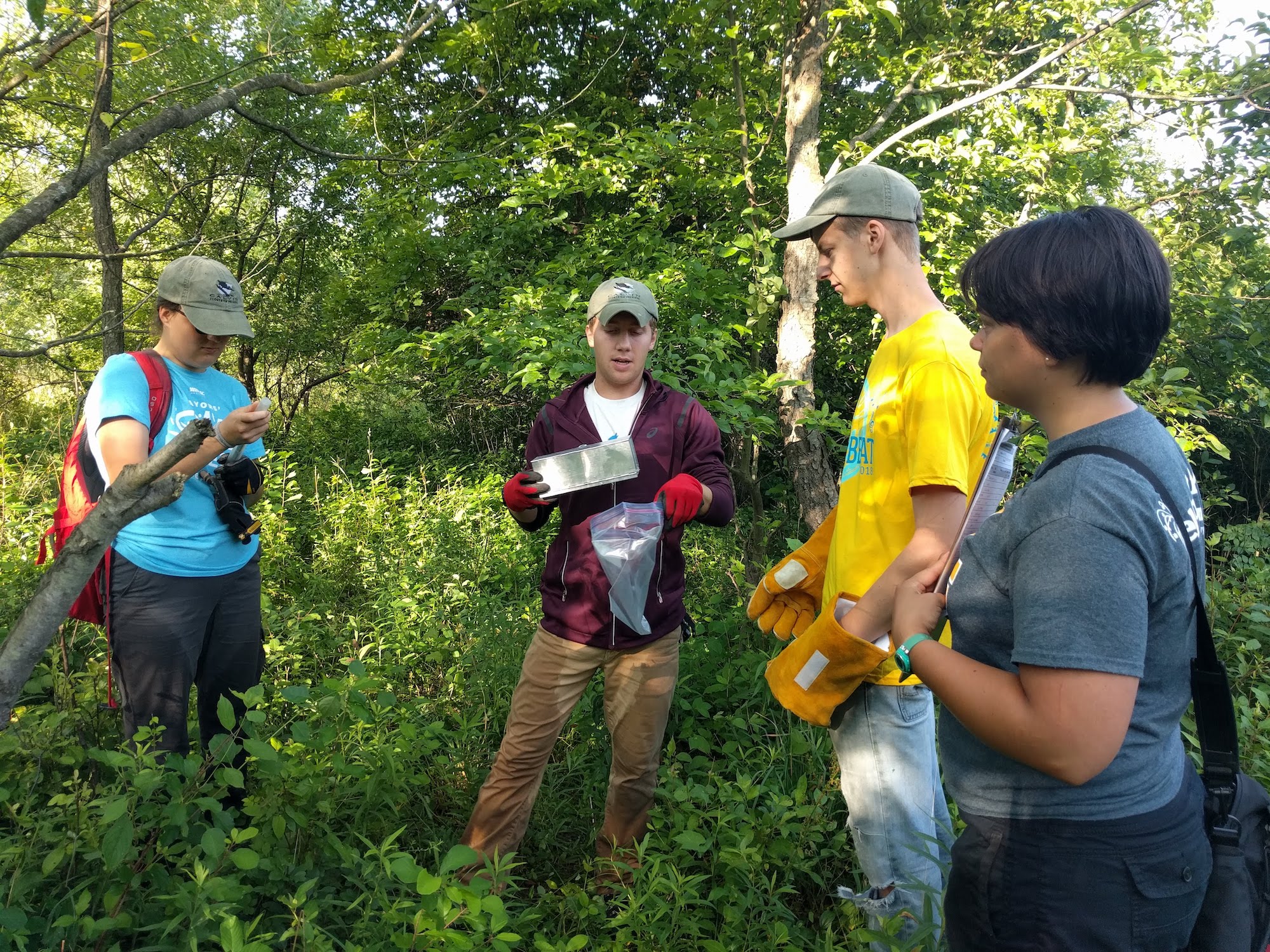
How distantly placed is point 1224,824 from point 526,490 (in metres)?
1.93

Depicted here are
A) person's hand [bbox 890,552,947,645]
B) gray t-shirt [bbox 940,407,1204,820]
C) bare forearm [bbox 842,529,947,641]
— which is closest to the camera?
gray t-shirt [bbox 940,407,1204,820]

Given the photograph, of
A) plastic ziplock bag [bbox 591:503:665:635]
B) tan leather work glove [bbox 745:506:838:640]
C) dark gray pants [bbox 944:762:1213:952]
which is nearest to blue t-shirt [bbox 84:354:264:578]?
plastic ziplock bag [bbox 591:503:665:635]

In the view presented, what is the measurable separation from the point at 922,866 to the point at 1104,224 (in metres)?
1.45

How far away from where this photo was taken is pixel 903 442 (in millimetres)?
1745

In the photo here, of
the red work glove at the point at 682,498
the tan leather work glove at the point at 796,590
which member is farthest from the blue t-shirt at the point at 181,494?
the tan leather work glove at the point at 796,590

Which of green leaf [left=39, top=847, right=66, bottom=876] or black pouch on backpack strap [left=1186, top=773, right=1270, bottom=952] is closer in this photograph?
black pouch on backpack strap [left=1186, top=773, right=1270, bottom=952]

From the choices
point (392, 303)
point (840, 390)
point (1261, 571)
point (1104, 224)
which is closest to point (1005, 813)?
point (1104, 224)

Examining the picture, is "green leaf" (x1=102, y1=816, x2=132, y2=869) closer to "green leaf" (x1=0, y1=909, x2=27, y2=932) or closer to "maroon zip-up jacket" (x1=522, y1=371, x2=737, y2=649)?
"green leaf" (x1=0, y1=909, x2=27, y2=932)

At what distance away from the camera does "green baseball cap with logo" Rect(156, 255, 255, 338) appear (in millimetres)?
2543

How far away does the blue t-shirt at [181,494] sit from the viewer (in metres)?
2.39

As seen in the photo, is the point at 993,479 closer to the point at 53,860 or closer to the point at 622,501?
the point at 622,501

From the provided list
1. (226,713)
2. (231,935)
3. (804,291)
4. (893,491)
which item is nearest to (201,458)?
(226,713)

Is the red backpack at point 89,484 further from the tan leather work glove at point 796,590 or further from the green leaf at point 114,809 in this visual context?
the tan leather work glove at point 796,590

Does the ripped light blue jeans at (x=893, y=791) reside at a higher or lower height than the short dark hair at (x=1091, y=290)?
lower
